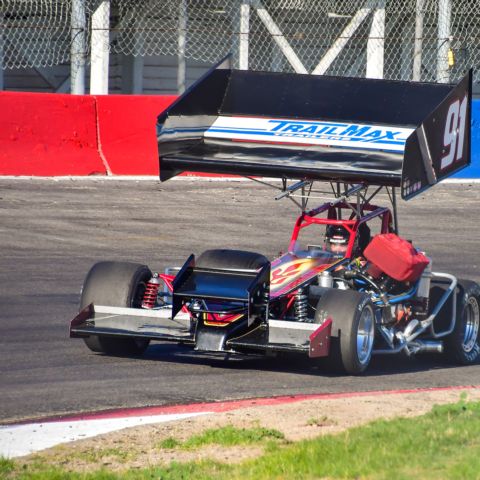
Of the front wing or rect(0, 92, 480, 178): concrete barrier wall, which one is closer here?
the front wing

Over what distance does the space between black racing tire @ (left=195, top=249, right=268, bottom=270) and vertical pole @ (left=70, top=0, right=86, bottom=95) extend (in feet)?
37.4

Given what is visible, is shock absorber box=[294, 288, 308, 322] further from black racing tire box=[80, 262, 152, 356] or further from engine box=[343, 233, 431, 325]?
black racing tire box=[80, 262, 152, 356]

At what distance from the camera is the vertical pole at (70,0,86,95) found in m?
20.1

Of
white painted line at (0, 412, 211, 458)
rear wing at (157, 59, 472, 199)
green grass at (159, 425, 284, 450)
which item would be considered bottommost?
white painted line at (0, 412, 211, 458)

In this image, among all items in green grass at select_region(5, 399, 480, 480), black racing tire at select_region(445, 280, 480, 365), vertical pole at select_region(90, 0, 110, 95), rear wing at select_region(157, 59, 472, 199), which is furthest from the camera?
vertical pole at select_region(90, 0, 110, 95)

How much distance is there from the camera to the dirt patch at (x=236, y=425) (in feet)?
20.7

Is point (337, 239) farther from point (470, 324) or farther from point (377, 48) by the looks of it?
point (377, 48)

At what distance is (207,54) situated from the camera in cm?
2589

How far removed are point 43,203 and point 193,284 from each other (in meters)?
8.80

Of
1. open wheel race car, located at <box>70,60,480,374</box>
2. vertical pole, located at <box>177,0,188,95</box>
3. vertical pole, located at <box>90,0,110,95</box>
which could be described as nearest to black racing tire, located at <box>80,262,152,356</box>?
open wheel race car, located at <box>70,60,480,374</box>

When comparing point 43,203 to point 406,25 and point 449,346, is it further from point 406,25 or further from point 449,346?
point 406,25

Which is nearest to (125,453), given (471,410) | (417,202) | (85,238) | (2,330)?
(471,410)

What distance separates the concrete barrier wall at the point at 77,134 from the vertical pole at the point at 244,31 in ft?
12.3

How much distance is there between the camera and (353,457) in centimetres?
617
